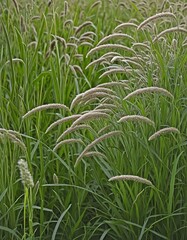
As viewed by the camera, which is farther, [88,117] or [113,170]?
[113,170]

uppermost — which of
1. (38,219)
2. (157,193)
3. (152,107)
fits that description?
(152,107)

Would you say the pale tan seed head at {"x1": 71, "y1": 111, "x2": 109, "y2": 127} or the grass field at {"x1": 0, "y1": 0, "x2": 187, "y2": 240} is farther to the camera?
the grass field at {"x1": 0, "y1": 0, "x2": 187, "y2": 240}

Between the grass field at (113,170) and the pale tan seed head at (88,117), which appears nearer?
the pale tan seed head at (88,117)

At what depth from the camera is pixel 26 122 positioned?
2.89 m

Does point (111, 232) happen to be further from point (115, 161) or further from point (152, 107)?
point (152, 107)

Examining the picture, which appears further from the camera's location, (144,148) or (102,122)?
(102,122)

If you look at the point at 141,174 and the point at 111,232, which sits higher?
the point at 141,174

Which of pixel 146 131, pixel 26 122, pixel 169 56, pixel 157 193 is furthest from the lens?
pixel 169 56

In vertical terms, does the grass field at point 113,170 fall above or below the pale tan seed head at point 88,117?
below

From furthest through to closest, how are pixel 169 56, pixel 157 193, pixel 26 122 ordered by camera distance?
pixel 169 56, pixel 26 122, pixel 157 193

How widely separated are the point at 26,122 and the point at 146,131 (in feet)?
1.95

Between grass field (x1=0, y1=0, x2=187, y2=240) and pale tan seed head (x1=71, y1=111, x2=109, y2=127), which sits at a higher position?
pale tan seed head (x1=71, y1=111, x2=109, y2=127)

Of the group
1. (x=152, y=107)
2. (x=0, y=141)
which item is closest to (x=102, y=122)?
(x=152, y=107)

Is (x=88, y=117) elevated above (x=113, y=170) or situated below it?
above
